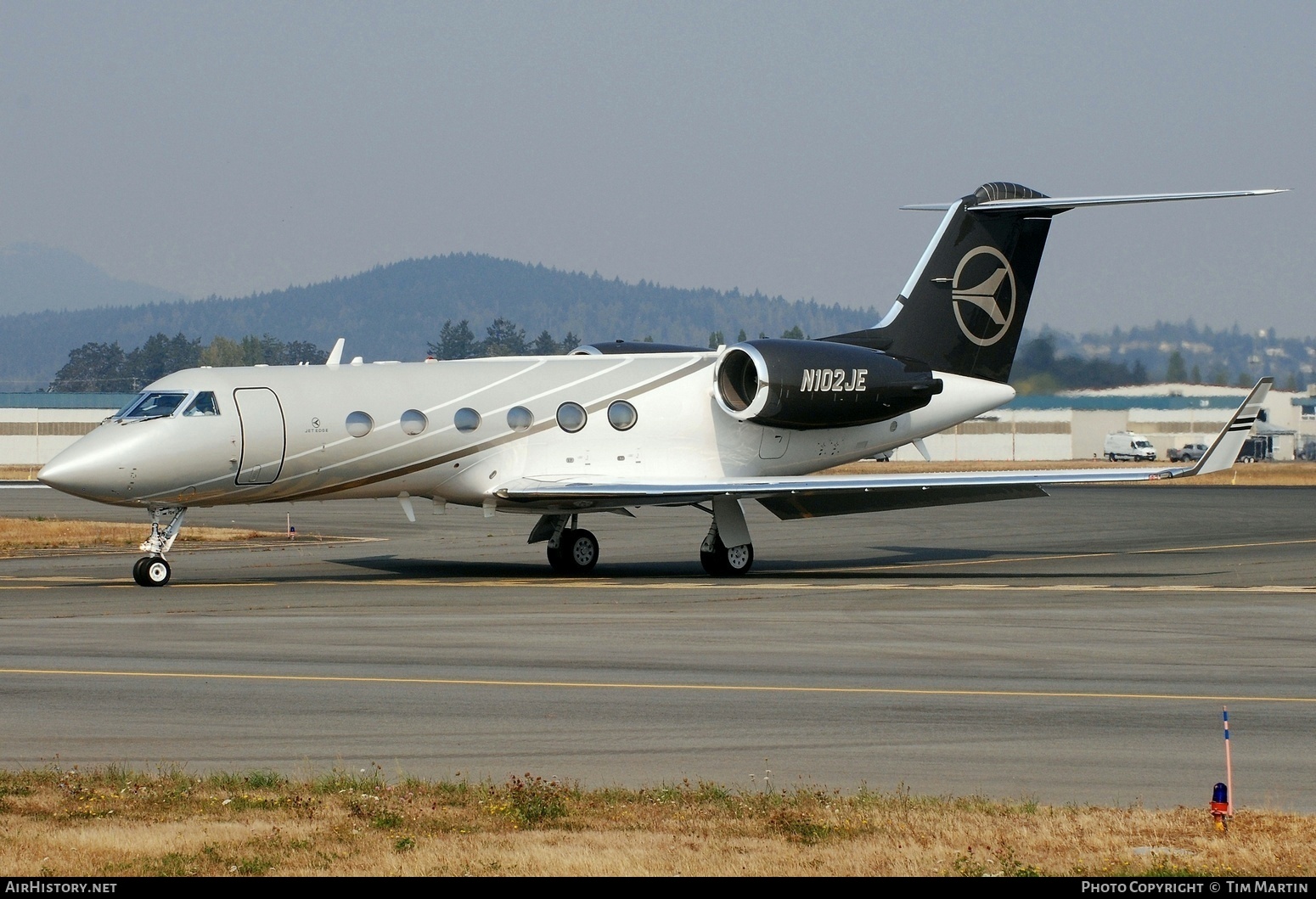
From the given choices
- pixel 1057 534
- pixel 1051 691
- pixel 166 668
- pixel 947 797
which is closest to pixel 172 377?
pixel 166 668

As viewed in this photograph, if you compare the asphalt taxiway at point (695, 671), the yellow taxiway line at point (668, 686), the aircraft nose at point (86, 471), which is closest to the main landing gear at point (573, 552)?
the asphalt taxiway at point (695, 671)

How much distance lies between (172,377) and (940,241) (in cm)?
1462

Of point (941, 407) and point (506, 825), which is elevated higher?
point (941, 407)

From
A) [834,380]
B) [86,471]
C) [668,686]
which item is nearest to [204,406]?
[86,471]

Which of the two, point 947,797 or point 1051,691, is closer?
point 947,797

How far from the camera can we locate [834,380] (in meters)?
27.2

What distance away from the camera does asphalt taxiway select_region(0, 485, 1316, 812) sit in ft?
34.8

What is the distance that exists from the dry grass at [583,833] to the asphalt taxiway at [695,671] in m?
0.79

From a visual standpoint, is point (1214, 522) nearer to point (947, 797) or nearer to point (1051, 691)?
point (1051, 691)

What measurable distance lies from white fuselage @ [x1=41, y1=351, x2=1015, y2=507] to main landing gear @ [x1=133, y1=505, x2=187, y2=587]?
11.6 inches

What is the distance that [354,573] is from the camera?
2719 centimetres

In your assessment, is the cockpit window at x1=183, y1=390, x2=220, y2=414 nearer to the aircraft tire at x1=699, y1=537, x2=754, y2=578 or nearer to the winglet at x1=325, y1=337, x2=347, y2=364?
the winglet at x1=325, y1=337, x2=347, y2=364

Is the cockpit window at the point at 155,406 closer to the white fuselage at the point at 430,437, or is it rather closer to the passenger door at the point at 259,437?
the white fuselage at the point at 430,437

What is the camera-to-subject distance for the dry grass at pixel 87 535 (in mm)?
34406
